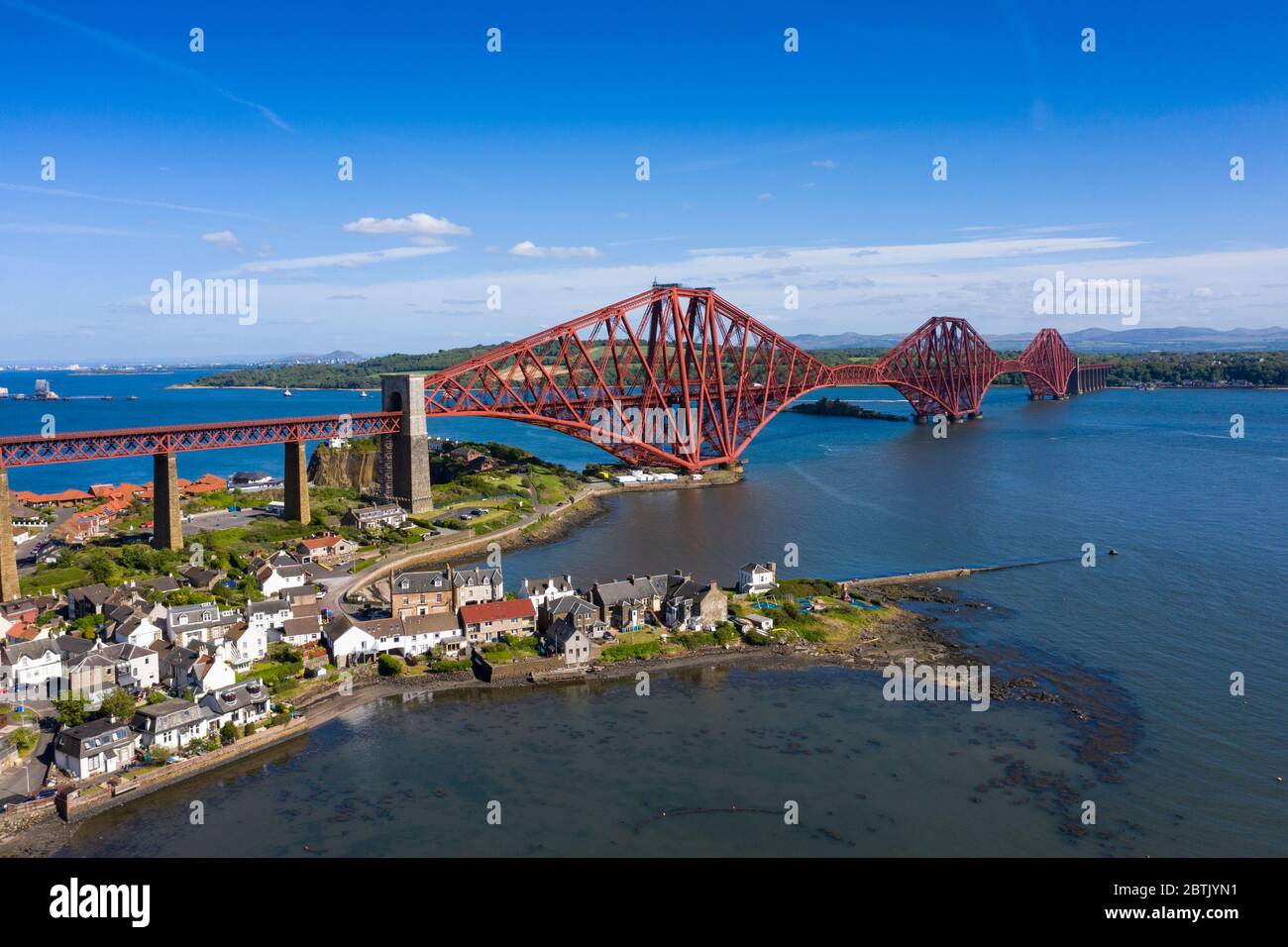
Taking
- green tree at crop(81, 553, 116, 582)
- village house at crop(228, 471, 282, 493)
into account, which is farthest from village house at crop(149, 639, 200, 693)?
village house at crop(228, 471, 282, 493)

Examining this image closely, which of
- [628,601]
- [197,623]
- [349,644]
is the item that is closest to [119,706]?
[197,623]

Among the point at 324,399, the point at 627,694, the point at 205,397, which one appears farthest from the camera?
the point at 205,397

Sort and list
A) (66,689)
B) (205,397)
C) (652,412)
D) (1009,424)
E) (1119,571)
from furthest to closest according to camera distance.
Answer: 1. (205,397)
2. (1009,424)
3. (652,412)
4. (1119,571)
5. (66,689)

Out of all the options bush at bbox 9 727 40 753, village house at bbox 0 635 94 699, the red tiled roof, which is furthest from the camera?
the red tiled roof

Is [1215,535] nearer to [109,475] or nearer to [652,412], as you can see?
[652,412]

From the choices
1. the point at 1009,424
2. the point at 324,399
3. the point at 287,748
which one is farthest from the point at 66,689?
the point at 324,399
